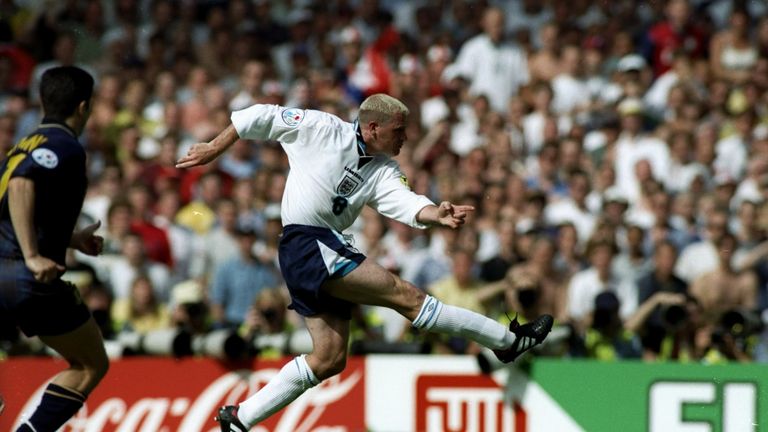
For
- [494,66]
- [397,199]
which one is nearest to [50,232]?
[397,199]

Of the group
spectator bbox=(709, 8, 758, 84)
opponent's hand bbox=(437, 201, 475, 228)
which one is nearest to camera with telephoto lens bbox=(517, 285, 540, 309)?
opponent's hand bbox=(437, 201, 475, 228)

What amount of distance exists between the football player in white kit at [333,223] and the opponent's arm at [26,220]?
4.08ft

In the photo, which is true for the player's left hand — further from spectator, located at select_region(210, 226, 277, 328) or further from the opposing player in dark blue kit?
spectator, located at select_region(210, 226, 277, 328)

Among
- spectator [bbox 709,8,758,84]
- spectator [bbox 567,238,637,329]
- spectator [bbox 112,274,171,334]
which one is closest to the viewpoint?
spectator [bbox 112,274,171,334]

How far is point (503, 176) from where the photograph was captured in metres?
13.4

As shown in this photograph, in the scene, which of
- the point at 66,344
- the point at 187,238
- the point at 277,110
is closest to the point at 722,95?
the point at 187,238

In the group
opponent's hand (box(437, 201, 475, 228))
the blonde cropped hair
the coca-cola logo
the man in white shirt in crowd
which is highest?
the man in white shirt in crowd

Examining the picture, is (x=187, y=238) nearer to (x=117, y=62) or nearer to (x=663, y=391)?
(x=117, y=62)

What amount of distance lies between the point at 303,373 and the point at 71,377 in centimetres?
132

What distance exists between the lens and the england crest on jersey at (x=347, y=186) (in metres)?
8.02

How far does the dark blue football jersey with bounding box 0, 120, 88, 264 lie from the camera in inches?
281

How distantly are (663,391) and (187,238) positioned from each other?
503 cm

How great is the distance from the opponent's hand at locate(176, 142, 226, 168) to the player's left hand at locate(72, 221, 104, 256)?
25.7 inches

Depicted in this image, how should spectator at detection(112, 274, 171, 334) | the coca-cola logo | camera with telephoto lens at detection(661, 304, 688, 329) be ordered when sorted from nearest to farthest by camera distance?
the coca-cola logo < camera with telephoto lens at detection(661, 304, 688, 329) < spectator at detection(112, 274, 171, 334)
